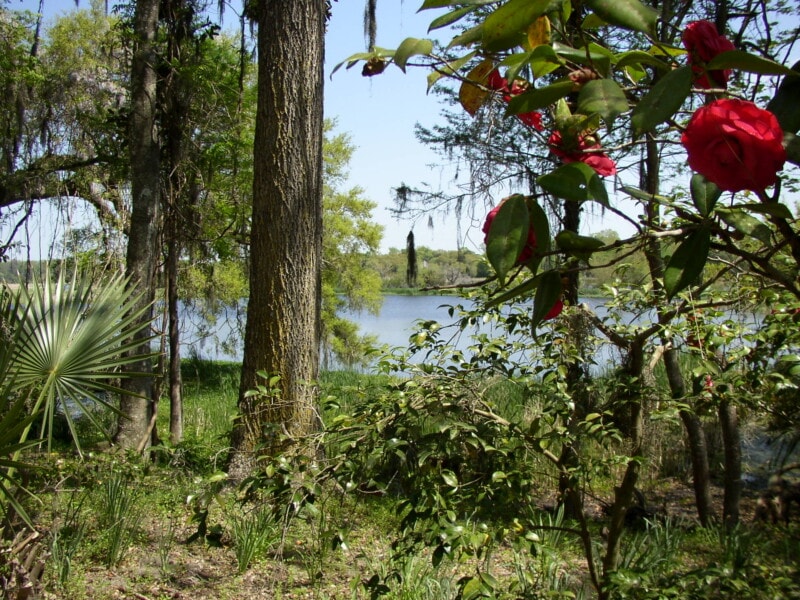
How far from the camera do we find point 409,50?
2.01ft

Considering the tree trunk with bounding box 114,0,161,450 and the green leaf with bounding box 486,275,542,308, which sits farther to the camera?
the tree trunk with bounding box 114,0,161,450

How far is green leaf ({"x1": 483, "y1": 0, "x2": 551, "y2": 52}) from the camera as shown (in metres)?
0.49

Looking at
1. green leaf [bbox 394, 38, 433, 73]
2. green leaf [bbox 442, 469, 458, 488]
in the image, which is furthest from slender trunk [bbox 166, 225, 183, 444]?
green leaf [bbox 394, 38, 433, 73]

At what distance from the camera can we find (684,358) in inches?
241

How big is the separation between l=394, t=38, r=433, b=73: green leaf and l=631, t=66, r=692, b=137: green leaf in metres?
0.23

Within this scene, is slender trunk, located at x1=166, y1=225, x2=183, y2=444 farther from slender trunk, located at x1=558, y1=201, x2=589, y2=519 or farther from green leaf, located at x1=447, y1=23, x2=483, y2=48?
green leaf, located at x1=447, y1=23, x2=483, y2=48

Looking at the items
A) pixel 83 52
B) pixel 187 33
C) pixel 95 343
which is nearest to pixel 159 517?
pixel 95 343

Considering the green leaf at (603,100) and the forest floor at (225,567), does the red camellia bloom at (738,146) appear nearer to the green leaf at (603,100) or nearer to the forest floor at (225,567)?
the green leaf at (603,100)

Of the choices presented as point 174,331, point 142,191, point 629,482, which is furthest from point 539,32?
point 174,331

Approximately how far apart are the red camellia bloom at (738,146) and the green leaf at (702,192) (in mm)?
137

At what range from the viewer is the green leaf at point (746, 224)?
550 millimetres

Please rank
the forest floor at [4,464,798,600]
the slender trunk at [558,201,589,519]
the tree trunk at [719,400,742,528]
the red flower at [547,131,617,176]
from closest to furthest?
the red flower at [547,131,617,176], the slender trunk at [558,201,589,519], the forest floor at [4,464,798,600], the tree trunk at [719,400,742,528]

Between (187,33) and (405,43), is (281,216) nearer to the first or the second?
(405,43)

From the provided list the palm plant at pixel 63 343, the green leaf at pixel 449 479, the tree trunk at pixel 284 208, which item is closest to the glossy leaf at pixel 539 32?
the green leaf at pixel 449 479
